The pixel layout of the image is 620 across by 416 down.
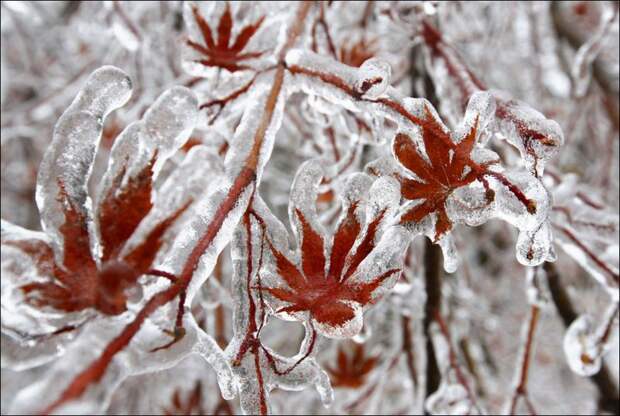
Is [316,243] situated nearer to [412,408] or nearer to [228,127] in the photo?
[228,127]

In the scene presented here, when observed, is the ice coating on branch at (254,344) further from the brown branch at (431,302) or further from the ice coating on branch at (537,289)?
the brown branch at (431,302)

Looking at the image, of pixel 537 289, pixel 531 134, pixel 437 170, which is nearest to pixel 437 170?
pixel 437 170

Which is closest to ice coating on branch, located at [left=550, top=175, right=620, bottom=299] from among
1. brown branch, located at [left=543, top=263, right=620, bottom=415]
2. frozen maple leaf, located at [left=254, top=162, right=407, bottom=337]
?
brown branch, located at [left=543, top=263, right=620, bottom=415]

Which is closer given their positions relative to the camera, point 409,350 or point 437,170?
point 437,170

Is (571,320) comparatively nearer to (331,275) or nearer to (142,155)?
(331,275)

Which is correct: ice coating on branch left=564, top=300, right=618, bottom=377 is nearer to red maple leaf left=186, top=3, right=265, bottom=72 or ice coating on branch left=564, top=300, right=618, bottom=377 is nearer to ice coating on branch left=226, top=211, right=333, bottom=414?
ice coating on branch left=226, top=211, right=333, bottom=414

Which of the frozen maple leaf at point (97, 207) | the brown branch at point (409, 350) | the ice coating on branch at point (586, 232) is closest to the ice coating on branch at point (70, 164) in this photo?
the frozen maple leaf at point (97, 207)
